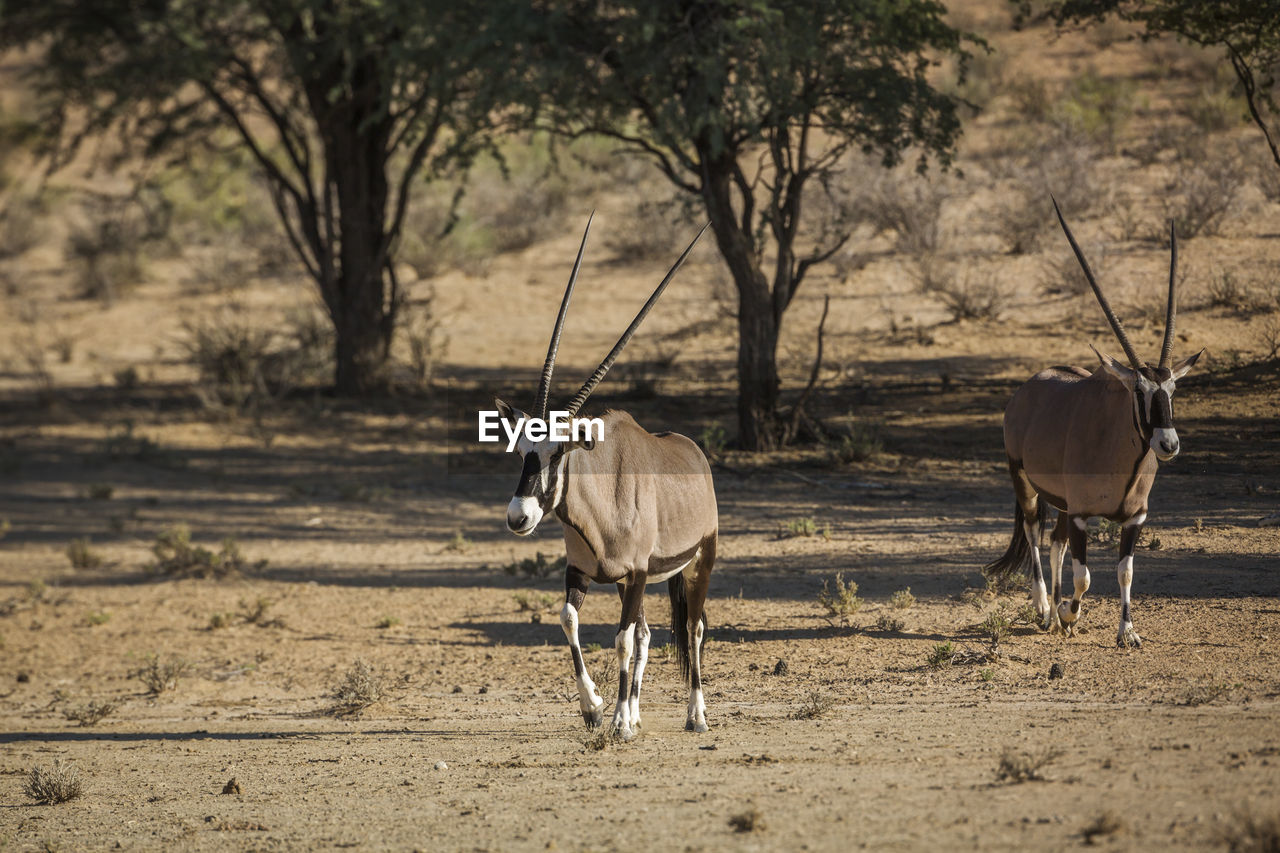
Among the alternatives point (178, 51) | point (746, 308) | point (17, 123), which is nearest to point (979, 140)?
point (746, 308)

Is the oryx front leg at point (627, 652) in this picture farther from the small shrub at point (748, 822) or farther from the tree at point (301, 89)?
the tree at point (301, 89)

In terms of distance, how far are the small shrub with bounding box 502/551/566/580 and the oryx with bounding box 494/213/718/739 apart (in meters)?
4.22

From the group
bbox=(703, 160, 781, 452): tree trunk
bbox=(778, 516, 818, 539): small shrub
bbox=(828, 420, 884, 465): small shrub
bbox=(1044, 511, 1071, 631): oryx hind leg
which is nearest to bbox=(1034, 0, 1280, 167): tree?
bbox=(703, 160, 781, 452): tree trunk

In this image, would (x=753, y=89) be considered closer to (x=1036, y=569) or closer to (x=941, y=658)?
(x=1036, y=569)

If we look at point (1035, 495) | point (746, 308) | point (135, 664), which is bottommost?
point (135, 664)

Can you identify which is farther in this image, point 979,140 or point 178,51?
point 979,140

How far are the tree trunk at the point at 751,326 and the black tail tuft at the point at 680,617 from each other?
739cm

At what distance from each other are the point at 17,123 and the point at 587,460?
17.3 metres

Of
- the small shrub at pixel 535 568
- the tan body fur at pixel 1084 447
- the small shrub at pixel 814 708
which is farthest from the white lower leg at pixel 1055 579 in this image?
the small shrub at pixel 535 568

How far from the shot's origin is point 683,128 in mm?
13180

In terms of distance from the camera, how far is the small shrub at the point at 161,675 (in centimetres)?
930

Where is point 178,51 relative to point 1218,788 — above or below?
above

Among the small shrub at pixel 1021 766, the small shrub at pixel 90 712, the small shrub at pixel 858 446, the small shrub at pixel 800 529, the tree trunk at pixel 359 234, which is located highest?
the tree trunk at pixel 359 234

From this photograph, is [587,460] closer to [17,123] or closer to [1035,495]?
[1035,495]
